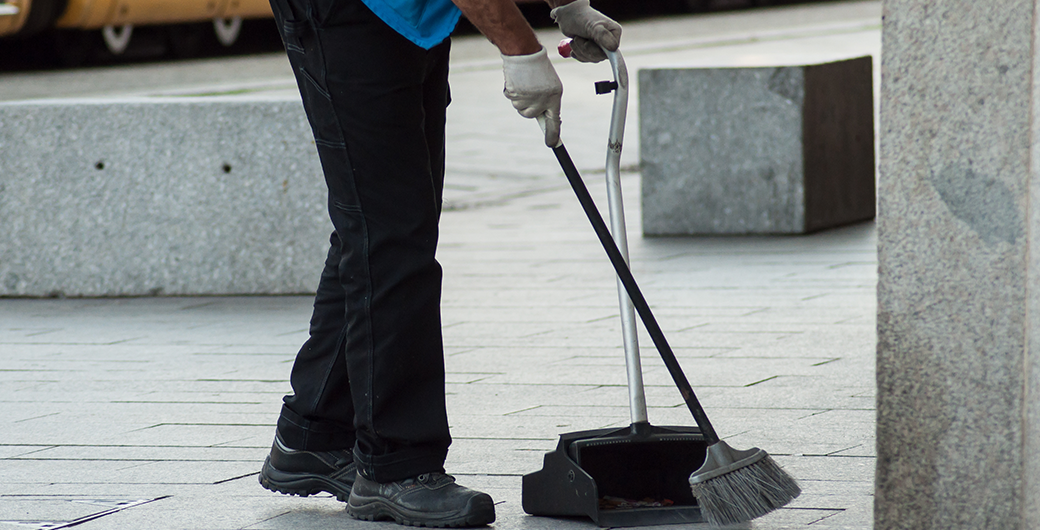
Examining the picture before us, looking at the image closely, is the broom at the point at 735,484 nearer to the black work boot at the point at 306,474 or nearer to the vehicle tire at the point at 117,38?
the black work boot at the point at 306,474

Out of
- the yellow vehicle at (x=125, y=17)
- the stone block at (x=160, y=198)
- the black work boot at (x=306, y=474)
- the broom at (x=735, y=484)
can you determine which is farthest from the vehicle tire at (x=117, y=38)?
the broom at (x=735, y=484)

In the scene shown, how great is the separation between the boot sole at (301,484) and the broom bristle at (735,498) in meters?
0.82

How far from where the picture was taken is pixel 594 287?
5.83 meters

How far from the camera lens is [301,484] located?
3158 millimetres

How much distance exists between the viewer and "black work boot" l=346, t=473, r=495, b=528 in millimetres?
2918

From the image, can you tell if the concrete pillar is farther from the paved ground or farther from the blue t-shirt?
the blue t-shirt

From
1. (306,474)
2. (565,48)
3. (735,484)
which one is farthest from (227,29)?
(735,484)

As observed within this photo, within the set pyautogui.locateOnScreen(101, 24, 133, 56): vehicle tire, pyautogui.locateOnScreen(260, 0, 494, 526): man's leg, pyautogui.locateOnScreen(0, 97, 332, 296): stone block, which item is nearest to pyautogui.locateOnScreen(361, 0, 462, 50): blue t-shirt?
pyautogui.locateOnScreen(260, 0, 494, 526): man's leg

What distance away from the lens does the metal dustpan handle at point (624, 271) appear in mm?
2834

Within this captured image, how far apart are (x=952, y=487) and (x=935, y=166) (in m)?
0.52

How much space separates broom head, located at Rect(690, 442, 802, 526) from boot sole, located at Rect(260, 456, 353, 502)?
817 mm

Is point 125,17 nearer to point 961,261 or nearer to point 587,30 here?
point 587,30

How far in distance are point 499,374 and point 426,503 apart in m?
1.46

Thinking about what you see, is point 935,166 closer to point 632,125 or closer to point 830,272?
point 830,272
